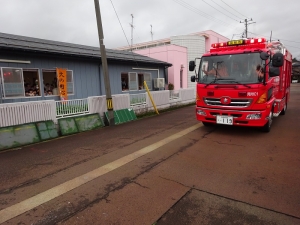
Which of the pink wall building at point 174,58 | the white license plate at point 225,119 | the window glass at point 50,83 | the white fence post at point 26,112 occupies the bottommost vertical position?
the white license plate at point 225,119

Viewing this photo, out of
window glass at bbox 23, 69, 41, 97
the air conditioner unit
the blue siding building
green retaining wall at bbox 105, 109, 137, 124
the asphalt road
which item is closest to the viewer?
Result: the asphalt road

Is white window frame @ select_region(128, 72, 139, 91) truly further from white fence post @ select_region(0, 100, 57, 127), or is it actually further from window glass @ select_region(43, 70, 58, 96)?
white fence post @ select_region(0, 100, 57, 127)

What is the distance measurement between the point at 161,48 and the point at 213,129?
42.4 ft

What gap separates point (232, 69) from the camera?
5984 millimetres

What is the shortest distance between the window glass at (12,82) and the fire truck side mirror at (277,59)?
9.11m

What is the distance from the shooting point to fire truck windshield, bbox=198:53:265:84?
5676mm

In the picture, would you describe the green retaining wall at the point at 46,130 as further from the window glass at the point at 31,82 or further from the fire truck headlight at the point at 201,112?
the fire truck headlight at the point at 201,112

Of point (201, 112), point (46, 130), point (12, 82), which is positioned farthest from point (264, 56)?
point (12, 82)

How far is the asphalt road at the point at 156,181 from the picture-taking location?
2.67 m

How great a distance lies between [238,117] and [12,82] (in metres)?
8.51

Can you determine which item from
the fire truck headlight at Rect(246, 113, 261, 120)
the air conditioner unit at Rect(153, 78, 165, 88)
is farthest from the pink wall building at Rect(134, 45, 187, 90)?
the fire truck headlight at Rect(246, 113, 261, 120)

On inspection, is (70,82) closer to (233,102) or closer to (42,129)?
(42,129)

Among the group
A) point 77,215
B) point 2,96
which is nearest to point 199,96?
point 77,215

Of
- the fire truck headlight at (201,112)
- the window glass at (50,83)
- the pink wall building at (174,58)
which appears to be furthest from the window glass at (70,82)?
the pink wall building at (174,58)
